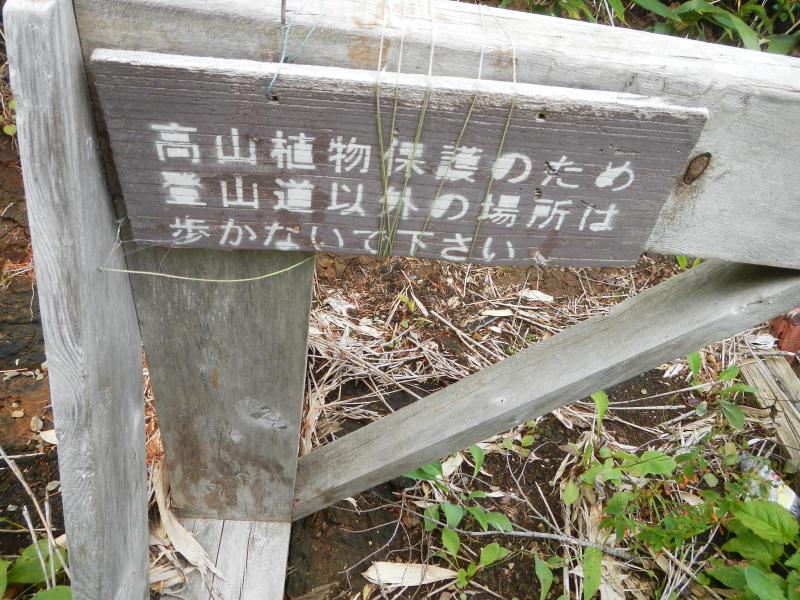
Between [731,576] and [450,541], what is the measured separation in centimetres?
86

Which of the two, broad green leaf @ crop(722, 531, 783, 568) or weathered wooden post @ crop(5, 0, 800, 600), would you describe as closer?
weathered wooden post @ crop(5, 0, 800, 600)

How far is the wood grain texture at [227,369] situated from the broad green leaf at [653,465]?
1111mm

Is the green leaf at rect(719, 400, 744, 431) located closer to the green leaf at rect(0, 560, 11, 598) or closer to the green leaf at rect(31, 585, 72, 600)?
the green leaf at rect(31, 585, 72, 600)

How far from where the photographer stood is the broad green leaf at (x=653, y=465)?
6.52 feet

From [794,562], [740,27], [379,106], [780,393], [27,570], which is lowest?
[780,393]

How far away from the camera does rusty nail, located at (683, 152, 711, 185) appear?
3.43ft

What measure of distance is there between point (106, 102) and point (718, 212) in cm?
99

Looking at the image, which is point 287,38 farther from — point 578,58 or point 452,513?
point 452,513

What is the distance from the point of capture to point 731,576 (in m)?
1.95

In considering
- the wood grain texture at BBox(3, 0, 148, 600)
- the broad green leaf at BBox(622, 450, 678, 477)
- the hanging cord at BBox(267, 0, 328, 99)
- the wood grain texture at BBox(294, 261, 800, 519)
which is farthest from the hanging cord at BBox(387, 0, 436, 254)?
the broad green leaf at BBox(622, 450, 678, 477)

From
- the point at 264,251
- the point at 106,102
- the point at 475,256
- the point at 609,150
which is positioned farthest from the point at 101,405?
the point at 609,150

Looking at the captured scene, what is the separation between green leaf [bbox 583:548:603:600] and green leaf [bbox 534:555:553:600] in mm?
107

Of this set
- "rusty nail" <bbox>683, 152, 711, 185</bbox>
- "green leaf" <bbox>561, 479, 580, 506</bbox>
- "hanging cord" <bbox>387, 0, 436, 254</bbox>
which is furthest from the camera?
"green leaf" <bbox>561, 479, 580, 506</bbox>

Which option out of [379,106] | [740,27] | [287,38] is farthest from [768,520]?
[740,27]
